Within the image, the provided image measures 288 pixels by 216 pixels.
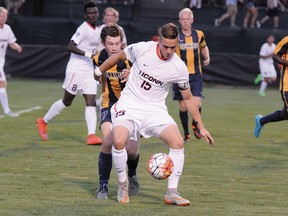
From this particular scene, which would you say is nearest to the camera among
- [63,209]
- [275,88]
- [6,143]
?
[63,209]

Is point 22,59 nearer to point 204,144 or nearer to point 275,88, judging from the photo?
point 275,88

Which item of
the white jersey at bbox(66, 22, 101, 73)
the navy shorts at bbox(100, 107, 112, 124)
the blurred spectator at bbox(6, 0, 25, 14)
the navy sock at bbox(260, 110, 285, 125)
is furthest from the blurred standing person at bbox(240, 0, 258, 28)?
the navy shorts at bbox(100, 107, 112, 124)

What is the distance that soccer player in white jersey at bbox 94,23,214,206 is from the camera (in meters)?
8.10

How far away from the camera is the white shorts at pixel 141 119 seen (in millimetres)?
8180

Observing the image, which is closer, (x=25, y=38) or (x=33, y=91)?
(x=33, y=91)

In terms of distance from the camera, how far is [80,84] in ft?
45.3

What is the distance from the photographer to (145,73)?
8.23 meters

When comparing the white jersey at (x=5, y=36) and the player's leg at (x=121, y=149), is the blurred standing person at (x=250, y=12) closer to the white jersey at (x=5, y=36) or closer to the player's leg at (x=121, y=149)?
the white jersey at (x=5, y=36)

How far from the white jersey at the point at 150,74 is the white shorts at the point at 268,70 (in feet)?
Answer: 66.9

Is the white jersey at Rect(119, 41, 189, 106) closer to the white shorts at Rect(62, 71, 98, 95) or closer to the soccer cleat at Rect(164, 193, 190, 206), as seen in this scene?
the soccer cleat at Rect(164, 193, 190, 206)

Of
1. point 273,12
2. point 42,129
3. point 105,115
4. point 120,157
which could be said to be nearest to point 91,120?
point 42,129

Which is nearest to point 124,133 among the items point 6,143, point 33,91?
point 6,143

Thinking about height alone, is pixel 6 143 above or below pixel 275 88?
above

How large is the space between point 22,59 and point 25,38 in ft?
6.73
